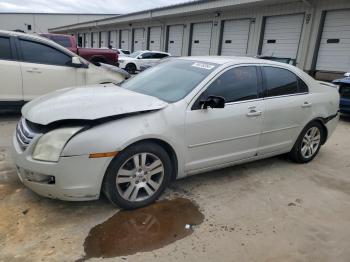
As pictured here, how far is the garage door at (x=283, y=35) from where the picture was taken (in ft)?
57.2

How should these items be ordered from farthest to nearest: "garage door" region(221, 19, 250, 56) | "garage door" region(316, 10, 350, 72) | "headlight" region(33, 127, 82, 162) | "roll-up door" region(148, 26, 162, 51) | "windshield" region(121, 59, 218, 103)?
"roll-up door" region(148, 26, 162, 51) → "garage door" region(221, 19, 250, 56) → "garage door" region(316, 10, 350, 72) → "windshield" region(121, 59, 218, 103) → "headlight" region(33, 127, 82, 162)

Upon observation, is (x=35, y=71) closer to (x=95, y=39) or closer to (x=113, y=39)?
(x=113, y=39)

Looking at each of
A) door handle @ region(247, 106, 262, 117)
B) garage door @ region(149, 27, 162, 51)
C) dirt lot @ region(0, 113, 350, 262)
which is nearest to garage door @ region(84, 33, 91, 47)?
garage door @ region(149, 27, 162, 51)

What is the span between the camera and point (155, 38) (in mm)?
30250

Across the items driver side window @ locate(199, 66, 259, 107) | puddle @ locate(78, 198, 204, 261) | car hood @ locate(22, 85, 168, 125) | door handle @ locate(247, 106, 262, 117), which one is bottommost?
puddle @ locate(78, 198, 204, 261)

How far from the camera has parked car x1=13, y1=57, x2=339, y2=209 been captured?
312cm

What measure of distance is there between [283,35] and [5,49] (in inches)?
591

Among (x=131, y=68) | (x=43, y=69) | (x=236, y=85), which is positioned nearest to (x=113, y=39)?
(x=131, y=68)

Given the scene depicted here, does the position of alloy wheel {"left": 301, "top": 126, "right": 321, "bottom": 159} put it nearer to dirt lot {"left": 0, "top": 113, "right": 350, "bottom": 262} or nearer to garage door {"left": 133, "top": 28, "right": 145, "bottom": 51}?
dirt lot {"left": 0, "top": 113, "right": 350, "bottom": 262}

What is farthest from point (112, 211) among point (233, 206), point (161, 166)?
point (233, 206)

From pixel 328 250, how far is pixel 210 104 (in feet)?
5.85

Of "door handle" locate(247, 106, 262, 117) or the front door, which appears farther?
"door handle" locate(247, 106, 262, 117)

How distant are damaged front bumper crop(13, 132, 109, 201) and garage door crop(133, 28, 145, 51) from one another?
101ft

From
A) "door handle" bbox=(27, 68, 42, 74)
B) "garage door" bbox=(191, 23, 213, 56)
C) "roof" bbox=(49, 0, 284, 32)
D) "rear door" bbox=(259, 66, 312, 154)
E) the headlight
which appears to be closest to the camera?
the headlight
